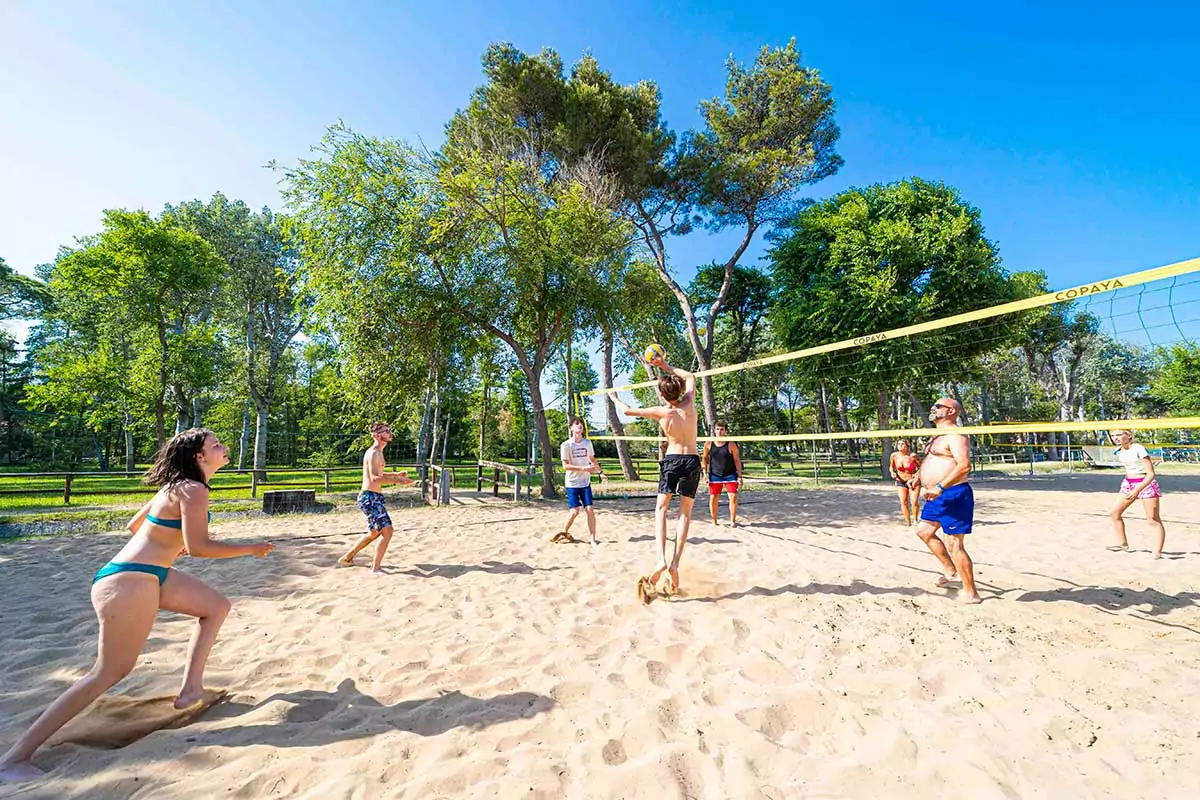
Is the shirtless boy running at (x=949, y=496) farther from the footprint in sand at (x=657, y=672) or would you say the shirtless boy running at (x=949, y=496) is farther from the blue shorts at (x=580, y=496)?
the blue shorts at (x=580, y=496)

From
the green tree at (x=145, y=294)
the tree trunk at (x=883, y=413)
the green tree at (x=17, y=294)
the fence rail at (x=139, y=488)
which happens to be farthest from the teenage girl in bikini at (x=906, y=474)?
the green tree at (x=17, y=294)

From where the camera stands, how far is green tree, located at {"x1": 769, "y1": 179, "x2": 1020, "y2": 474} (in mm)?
14336

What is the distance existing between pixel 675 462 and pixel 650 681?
5.81ft

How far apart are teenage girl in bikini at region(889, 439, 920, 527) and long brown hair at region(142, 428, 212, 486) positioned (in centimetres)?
798

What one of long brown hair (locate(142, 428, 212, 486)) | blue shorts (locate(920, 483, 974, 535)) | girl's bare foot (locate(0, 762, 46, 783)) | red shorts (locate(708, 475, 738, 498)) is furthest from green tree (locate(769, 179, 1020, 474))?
girl's bare foot (locate(0, 762, 46, 783))

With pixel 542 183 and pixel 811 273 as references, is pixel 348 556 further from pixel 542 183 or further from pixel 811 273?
pixel 811 273

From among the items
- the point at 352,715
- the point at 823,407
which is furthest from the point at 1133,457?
the point at 823,407

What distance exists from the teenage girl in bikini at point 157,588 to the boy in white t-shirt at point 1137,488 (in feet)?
25.0

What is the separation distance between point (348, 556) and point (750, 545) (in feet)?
14.4

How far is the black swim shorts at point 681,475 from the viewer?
3.94 metres

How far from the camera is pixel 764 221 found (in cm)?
1672

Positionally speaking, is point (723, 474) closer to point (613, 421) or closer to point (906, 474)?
point (906, 474)

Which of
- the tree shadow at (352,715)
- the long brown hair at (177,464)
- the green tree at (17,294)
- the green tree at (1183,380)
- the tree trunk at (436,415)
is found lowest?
the tree shadow at (352,715)

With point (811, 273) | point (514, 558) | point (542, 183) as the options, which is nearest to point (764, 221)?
point (811, 273)
